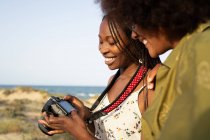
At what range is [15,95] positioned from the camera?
104 ft

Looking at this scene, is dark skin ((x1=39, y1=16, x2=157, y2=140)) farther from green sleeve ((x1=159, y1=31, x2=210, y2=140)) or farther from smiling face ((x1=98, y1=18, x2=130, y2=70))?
green sleeve ((x1=159, y1=31, x2=210, y2=140))

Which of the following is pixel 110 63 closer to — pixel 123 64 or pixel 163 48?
pixel 123 64

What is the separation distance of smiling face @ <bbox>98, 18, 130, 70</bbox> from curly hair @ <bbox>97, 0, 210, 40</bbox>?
852 mm

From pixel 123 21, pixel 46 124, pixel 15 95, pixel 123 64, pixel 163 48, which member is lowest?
pixel 15 95

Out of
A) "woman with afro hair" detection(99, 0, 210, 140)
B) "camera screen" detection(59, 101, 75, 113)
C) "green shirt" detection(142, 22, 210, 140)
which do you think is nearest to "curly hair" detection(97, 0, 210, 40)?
"woman with afro hair" detection(99, 0, 210, 140)

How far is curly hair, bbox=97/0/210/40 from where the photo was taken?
5.18 ft

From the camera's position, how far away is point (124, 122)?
2.44 metres

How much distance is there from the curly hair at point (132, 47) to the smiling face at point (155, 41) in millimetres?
715

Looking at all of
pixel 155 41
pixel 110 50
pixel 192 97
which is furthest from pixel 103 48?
pixel 192 97

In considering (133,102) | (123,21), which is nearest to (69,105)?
(133,102)

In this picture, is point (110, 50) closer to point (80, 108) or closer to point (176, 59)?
point (80, 108)

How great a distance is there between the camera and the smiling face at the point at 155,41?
174 centimetres

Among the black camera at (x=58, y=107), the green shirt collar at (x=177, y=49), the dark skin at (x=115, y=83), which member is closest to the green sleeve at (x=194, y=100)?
the green shirt collar at (x=177, y=49)

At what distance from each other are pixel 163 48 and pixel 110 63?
0.99m
